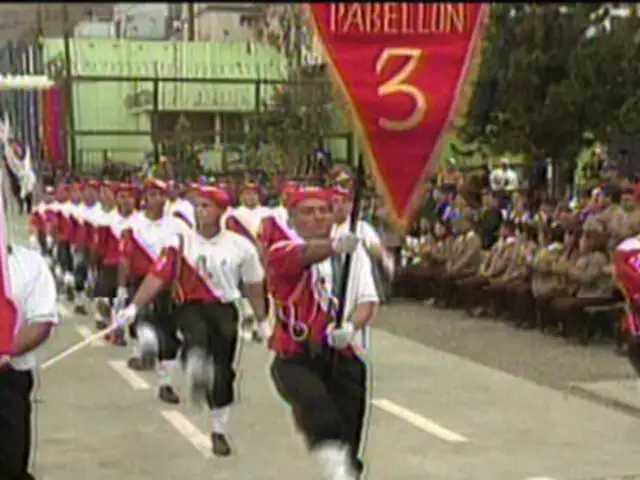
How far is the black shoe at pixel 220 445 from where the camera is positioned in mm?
8010

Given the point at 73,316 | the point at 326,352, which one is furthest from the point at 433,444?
the point at 73,316

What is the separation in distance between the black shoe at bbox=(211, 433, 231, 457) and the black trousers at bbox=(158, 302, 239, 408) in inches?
8.4

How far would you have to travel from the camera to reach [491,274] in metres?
14.5

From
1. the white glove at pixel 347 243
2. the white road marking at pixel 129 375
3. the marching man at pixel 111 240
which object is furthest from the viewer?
the marching man at pixel 111 240

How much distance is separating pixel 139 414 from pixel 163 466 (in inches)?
66.3

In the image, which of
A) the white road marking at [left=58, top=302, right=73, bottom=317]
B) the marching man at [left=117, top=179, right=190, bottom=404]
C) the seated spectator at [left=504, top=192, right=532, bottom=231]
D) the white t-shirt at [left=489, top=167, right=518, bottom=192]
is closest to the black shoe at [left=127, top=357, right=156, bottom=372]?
the marching man at [left=117, top=179, right=190, bottom=404]

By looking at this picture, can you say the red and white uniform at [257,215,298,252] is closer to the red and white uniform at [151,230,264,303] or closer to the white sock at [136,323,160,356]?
the white sock at [136,323,160,356]

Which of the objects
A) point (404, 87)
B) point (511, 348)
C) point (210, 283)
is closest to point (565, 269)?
point (511, 348)

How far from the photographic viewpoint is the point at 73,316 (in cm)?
1606

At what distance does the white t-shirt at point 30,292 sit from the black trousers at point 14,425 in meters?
0.07

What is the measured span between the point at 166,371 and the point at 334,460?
4.11 metres

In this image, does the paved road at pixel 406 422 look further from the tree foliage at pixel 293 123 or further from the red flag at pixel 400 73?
the tree foliage at pixel 293 123

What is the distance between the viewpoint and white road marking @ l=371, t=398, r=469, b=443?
8.55 meters

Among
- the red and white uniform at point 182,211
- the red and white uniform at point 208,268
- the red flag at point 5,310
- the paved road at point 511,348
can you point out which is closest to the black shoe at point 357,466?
the red flag at point 5,310
